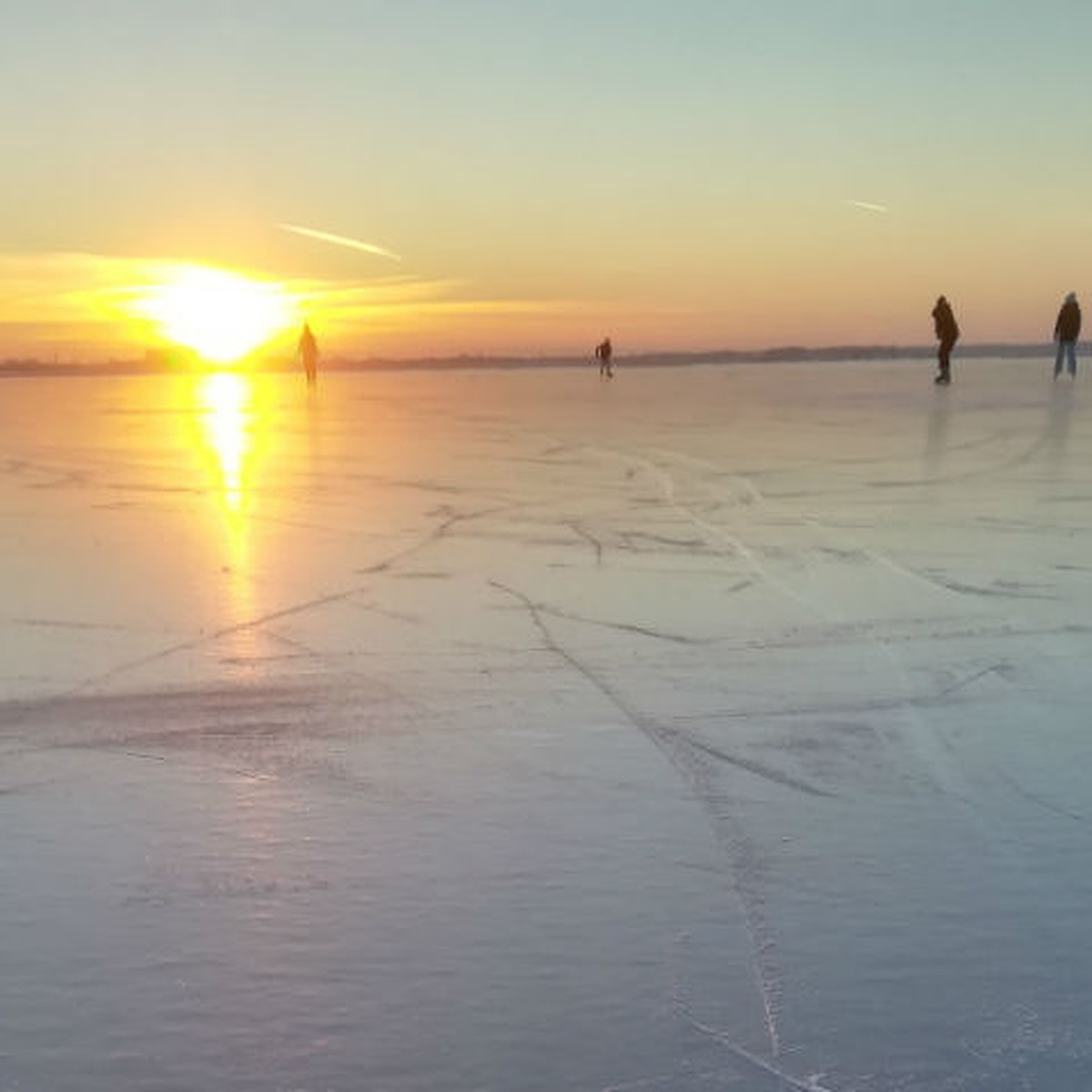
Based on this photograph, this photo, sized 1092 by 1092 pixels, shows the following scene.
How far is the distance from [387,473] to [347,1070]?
8810mm

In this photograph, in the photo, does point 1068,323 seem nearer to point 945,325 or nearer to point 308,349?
point 945,325

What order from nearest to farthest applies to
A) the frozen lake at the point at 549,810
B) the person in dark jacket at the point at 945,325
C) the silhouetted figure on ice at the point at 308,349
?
the frozen lake at the point at 549,810, the person in dark jacket at the point at 945,325, the silhouetted figure on ice at the point at 308,349

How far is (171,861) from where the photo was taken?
2490mm

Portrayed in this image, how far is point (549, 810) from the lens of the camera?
2773 mm

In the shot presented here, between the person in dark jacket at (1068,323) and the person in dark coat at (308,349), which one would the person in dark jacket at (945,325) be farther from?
the person in dark coat at (308,349)

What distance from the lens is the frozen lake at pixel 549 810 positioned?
1.85 metres

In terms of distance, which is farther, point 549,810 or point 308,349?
point 308,349

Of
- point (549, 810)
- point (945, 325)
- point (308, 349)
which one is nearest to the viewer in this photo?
point (549, 810)

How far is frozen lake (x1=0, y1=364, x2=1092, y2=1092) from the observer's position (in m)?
1.85

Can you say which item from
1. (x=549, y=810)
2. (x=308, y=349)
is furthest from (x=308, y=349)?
(x=549, y=810)

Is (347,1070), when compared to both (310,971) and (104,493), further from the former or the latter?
(104,493)

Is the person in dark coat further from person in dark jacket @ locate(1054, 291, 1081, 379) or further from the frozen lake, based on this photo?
the frozen lake

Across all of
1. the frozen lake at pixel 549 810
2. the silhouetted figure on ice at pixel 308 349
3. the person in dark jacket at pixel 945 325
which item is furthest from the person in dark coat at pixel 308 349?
the frozen lake at pixel 549 810

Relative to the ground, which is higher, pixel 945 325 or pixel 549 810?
pixel 945 325
